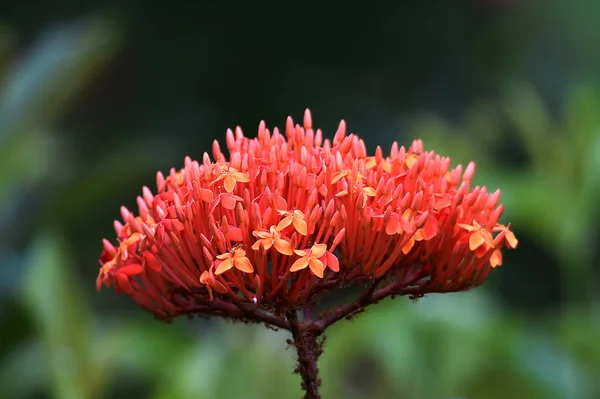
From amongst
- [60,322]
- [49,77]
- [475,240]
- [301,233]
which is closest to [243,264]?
[301,233]

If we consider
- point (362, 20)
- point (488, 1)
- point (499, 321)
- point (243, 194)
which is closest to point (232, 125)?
point (362, 20)

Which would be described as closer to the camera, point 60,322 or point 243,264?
point 243,264

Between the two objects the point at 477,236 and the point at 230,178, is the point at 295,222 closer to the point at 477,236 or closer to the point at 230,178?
the point at 230,178

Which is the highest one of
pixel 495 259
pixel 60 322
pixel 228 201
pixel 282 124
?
pixel 228 201

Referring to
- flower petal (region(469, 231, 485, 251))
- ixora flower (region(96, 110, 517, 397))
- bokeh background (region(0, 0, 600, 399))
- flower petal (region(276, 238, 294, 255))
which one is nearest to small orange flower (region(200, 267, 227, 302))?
ixora flower (region(96, 110, 517, 397))

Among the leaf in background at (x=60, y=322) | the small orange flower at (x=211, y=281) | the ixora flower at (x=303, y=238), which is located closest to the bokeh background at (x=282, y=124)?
the leaf in background at (x=60, y=322)

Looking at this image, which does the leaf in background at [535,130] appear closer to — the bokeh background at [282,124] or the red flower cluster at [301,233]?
the bokeh background at [282,124]
